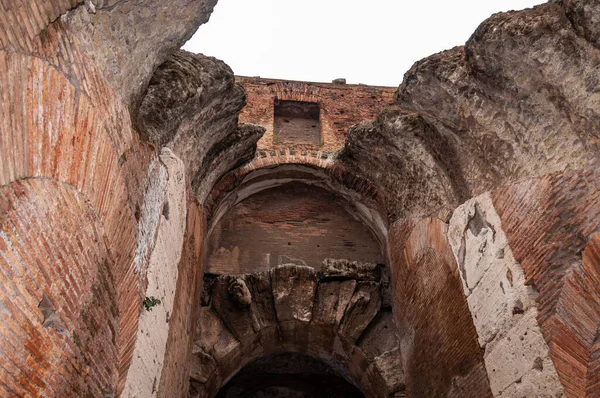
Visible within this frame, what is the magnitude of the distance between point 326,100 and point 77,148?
561 cm

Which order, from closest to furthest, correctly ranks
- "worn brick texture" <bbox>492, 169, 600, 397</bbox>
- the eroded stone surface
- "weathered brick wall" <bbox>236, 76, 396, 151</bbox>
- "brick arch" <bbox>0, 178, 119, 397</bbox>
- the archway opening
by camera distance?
"brick arch" <bbox>0, 178, 119, 397</bbox> < "worn brick texture" <bbox>492, 169, 600, 397</bbox> < the eroded stone surface < the archway opening < "weathered brick wall" <bbox>236, 76, 396, 151</bbox>

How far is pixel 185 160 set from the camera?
466cm

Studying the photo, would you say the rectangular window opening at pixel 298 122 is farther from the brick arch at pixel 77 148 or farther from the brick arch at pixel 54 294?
the brick arch at pixel 54 294

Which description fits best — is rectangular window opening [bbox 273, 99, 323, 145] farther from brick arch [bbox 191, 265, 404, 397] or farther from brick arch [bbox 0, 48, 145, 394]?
brick arch [bbox 0, 48, 145, 394]

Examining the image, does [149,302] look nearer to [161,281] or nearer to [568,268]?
[161,281]

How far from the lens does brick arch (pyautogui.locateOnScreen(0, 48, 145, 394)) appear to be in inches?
72.7

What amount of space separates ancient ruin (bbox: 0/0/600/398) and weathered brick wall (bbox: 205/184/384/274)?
29 millimetres

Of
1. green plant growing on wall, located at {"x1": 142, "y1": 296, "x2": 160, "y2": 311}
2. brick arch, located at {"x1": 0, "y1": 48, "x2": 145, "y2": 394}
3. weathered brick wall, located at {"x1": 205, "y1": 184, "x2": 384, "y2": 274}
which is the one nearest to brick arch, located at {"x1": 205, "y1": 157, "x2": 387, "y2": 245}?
weathered brick wall, located at {"x1": 205, "y1": 184, "x2": 384, "y2": 274}

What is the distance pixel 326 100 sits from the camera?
7.65 metres

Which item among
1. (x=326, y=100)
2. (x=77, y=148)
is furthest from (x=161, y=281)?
(x=326, y=100)

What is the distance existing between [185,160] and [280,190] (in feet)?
7.80

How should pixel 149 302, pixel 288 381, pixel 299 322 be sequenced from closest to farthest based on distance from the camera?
pixel 149 302 → pixel 299 322 → pixel 288 381

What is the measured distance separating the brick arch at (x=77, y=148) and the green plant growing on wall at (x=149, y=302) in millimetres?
112

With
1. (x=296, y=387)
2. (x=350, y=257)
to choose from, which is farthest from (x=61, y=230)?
(x=296, y=387)
